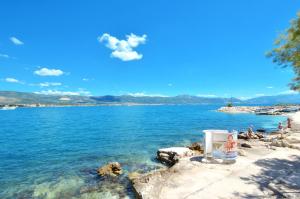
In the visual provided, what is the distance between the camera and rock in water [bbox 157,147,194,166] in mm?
22484

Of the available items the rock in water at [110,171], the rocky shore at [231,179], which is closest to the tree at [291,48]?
the rocky shore at [231,179]

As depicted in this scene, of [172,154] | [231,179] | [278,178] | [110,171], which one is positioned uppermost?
[278,178]

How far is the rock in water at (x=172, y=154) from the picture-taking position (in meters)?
22.5

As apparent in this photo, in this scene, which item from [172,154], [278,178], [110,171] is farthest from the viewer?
[172,154]

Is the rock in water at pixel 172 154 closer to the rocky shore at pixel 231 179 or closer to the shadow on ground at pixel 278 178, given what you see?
the rocky shore at pixel 231 179

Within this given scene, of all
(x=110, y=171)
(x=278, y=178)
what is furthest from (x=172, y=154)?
(x=278, y=178)

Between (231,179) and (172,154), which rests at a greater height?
(231,179)

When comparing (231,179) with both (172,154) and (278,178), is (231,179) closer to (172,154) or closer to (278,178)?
(278,178)

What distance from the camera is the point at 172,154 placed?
23438mm

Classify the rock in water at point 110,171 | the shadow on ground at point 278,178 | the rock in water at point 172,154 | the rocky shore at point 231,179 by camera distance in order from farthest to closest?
the rock in water at point 172,154 < the rock in water at point 110,171 < the rocky shore at point 231,179 < the shadow on ground at point 278,178

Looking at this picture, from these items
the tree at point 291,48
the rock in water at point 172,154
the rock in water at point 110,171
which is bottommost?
the rock in water at point 110,171

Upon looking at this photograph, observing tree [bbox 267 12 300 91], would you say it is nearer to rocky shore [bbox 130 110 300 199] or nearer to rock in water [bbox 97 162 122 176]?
rocky shore [bbox 130 110 300 199]

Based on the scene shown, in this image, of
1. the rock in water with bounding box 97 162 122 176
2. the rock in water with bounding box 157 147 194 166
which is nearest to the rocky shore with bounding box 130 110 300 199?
the rock in water with bounding box 97 162 122 176

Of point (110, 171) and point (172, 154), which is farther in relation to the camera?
point (172, 154)
